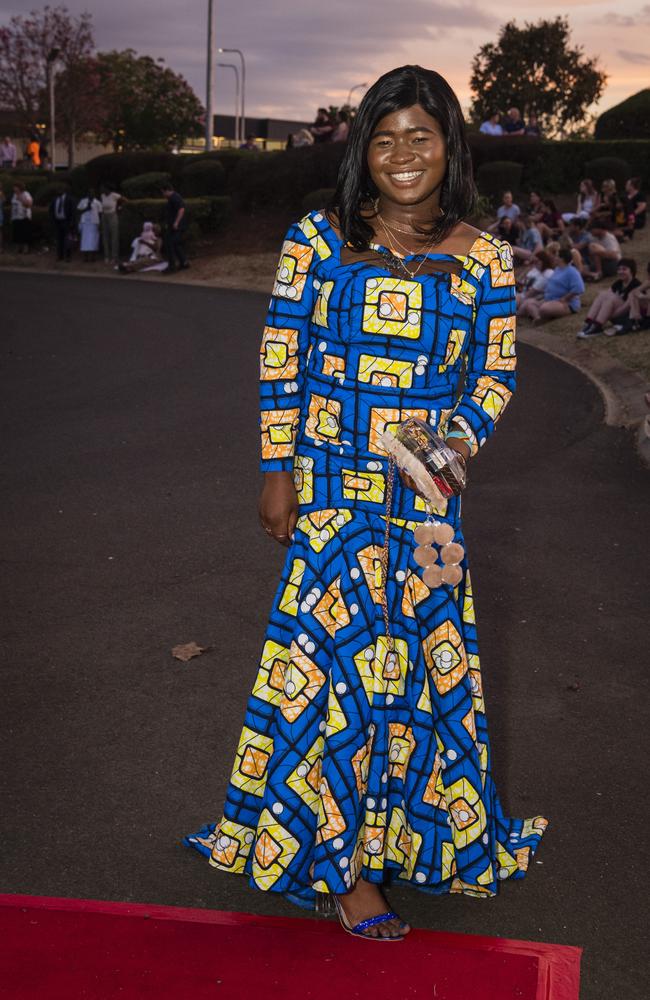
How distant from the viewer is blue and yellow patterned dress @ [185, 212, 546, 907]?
315cm

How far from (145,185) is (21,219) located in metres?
3.52

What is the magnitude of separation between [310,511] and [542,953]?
1338 mm

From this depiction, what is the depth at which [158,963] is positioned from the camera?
3.08m

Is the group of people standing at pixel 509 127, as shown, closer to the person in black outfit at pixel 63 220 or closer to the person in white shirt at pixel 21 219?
the person in black outfit at pixel 63 220

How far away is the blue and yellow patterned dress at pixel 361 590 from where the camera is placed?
3.15 m

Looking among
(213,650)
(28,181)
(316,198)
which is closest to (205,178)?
(316,198)

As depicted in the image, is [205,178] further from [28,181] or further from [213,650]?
[213,650]

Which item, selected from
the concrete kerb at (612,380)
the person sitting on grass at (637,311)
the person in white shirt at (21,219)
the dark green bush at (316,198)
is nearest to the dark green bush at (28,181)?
the person in white shirt at (21,219)

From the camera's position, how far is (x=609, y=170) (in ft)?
88.6

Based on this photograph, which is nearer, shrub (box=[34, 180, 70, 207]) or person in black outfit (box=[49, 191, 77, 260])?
person in black outfit (box=[49, 191, 77, 260])

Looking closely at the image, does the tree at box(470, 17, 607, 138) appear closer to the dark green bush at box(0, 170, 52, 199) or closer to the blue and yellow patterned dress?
the dark green bush at box(0, 170, 52, 199)

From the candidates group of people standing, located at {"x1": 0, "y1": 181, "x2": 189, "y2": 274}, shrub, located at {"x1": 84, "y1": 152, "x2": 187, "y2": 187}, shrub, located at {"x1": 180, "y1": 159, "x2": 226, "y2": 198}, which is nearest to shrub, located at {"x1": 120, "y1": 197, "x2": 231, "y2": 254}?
group of people standing, located at {"x1": 0, "y1": 181, "x2": 189, "y2": 274}

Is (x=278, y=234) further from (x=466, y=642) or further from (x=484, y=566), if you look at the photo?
(x=466, y=642)

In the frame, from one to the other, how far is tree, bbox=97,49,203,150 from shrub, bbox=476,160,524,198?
51.0 metres
